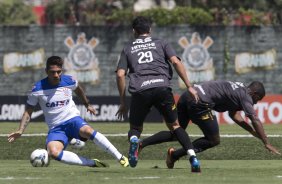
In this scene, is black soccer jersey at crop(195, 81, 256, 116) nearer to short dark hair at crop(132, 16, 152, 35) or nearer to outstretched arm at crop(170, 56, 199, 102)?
outstretched arm at crop(170, 56, 199, 102)

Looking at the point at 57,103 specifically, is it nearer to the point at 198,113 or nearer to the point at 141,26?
the point at 141,26

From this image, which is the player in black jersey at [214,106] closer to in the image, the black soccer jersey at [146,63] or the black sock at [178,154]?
the black sock at [178,154]

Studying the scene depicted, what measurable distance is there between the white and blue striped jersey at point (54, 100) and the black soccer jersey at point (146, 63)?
3.10 ft

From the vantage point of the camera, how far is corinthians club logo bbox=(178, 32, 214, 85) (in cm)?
4341

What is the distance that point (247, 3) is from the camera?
206 ft

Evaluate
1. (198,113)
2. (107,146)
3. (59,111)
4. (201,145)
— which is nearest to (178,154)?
(201,145)

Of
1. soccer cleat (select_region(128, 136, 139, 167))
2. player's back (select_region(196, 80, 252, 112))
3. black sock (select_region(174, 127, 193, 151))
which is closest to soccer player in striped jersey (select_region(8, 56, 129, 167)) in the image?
soccer cleat (select_region(128, 136, 139, 167))

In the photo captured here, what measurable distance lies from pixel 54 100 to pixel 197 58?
2908 centimetres

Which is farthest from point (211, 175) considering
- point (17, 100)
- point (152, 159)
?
point (17, 100)

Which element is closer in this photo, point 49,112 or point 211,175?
point 211,175

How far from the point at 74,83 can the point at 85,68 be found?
96.0ft

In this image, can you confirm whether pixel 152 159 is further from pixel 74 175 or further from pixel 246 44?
pixel 246 44

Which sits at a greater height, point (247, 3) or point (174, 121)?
point (174, 121)

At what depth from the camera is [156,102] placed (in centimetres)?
1429
